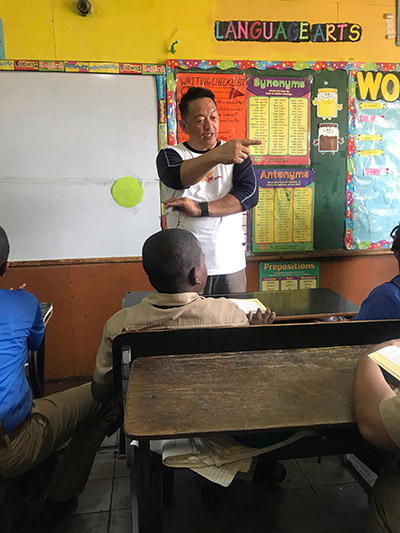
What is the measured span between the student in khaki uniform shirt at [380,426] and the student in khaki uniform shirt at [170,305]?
1.56ft

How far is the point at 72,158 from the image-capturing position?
2.69 metres

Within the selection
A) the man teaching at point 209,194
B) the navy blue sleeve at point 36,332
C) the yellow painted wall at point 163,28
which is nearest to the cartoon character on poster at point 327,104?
the yellow painted wall at point 163,28

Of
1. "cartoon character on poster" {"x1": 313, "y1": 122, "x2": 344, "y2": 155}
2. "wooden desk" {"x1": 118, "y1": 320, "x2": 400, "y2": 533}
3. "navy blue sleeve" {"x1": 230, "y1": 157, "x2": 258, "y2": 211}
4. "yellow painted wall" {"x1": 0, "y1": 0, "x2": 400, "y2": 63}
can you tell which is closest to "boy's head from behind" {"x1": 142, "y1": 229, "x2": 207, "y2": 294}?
"wooden desk" {"x1": 118, "y1": 320, "x2": 400, "y2": 533}

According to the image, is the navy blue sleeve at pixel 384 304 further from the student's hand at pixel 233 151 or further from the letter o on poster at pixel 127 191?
the letter o on poster at pixel 127 191

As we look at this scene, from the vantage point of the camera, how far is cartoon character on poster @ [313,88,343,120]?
113 inches

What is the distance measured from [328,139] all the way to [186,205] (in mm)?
1424

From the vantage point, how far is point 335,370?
3.43ft

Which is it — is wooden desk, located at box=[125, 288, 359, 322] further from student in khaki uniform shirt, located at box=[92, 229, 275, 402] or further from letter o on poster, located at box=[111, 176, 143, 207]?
letter o on poster, located at box=[111, 176, 143, 207]

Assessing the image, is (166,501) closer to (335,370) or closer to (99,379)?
(99,379)

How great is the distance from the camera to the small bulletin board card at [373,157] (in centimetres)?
291

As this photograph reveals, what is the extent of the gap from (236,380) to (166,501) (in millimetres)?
979

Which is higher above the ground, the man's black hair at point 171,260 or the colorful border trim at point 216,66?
the colorful border trim at point 216,66

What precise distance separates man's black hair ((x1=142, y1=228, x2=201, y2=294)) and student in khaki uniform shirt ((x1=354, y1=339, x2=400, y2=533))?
1.98 ft

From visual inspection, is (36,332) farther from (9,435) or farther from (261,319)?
(261,319)
